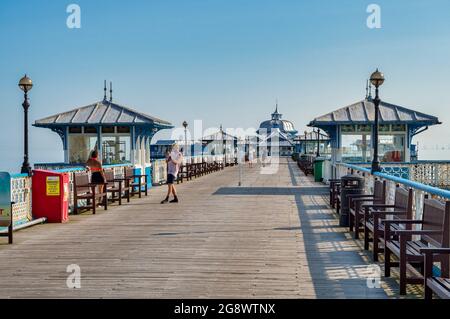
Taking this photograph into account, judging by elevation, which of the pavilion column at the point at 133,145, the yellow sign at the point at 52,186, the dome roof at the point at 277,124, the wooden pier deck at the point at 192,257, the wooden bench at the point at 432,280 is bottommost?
the wooden pier deck at the point at 192,257

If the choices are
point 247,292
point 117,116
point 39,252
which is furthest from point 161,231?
point 117,116

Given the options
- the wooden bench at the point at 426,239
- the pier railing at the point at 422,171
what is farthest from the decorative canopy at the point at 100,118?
the wooden bench at the point at 426,239

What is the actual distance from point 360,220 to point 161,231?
3374 mm

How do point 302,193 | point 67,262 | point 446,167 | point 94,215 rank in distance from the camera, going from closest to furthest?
point 67,262, point 94,215, point 302,193, point 446,167

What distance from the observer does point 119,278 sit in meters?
5.79

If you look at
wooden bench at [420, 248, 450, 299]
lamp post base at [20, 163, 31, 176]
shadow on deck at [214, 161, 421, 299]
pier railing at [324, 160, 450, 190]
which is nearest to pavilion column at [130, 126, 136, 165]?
pier railing at [324, 160, 450, 190]

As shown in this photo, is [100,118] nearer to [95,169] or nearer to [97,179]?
[97,179]

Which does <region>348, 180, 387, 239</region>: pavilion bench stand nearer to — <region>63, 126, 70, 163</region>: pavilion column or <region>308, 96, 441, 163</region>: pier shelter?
<region>308, 96, 441, 163</region>: pier shelter

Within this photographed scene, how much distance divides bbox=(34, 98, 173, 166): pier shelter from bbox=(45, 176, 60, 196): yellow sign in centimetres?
1057

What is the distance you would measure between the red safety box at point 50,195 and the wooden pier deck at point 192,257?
1.37 feet

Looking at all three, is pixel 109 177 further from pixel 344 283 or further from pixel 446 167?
pixel 446 167

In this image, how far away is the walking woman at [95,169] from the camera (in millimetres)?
12414

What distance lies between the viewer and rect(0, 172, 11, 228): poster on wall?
7999 millimetres

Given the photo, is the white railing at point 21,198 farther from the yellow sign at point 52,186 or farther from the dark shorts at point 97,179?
the dark shorts at point 97,179
